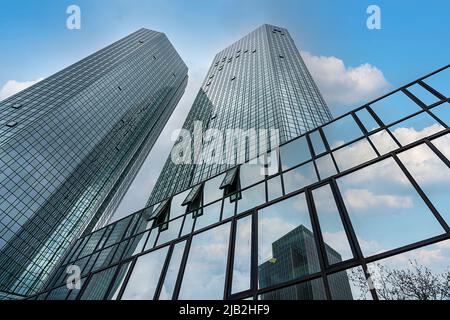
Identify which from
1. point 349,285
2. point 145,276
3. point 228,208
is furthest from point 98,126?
point 349,285

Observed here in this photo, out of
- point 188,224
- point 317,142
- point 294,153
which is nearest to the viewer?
point 188,224

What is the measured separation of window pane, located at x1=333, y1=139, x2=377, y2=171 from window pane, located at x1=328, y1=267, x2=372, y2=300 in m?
5.39

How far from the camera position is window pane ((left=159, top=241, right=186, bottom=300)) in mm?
11446

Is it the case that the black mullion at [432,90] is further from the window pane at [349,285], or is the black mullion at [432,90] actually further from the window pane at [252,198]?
the window pane at [349,285]

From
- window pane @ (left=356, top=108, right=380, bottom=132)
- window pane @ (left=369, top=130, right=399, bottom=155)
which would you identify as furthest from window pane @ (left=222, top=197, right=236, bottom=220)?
window pane @ (left=356, top=108, right=380, bottom=132)

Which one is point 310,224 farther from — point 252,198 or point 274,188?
point 252,198

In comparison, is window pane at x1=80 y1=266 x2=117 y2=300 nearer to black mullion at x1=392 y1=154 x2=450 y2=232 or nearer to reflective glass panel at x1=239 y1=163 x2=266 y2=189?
reflective glass panel at x1=239 y1=163 x2=266 y2=189

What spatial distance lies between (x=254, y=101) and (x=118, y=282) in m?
68.8

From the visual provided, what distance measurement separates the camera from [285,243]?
1062cm

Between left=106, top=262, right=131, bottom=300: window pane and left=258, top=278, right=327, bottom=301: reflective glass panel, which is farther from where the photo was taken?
left=106, top=262, right=131, bottom=300: window pane

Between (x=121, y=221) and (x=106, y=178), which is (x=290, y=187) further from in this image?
(x=106, y=178)

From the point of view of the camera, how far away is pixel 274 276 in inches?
374
